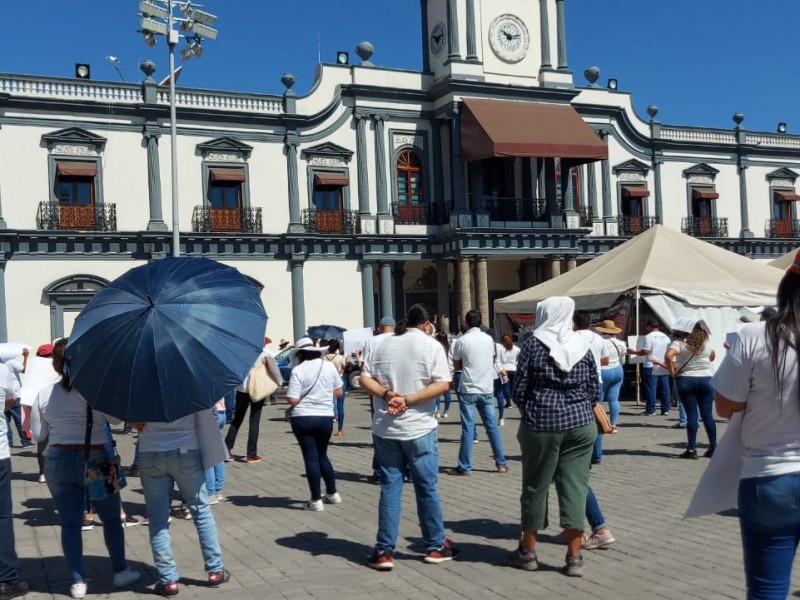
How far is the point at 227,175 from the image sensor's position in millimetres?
29109

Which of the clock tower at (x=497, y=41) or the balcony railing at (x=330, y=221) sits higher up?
the clock tower at (x=497, y=41)

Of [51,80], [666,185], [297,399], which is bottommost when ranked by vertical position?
[297,399]

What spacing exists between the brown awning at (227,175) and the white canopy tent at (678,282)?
13476mm

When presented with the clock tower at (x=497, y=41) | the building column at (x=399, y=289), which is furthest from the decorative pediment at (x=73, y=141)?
the clock tower at (x=497, y=41)

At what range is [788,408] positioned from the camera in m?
3.64

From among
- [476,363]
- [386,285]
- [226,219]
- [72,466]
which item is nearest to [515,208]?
[386,285]

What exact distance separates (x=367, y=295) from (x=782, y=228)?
19.0 meters

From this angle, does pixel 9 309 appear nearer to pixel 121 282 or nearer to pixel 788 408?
pixel 121 282

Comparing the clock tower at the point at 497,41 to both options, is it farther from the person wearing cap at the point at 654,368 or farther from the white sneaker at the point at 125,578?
the white sneaker at the point at 125,578

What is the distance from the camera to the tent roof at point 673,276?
17516mm

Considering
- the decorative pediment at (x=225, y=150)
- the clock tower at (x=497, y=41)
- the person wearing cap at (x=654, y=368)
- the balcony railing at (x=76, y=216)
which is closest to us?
the person wearing cap at (x=654, y=368)

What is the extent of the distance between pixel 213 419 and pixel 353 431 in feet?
31.5

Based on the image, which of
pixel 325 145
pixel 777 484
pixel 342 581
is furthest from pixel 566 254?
pixel 777 484

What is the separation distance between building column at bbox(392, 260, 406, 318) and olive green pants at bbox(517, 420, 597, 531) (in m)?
26.6
